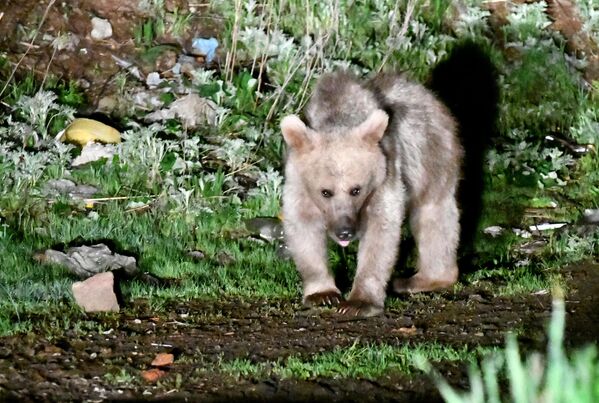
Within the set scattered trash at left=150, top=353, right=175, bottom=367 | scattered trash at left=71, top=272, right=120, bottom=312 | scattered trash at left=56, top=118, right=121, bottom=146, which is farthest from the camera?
scattered trash at left=56, top=118, right=121, bottom=146

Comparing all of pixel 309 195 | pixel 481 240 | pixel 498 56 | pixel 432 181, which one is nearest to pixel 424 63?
pixel 498 56

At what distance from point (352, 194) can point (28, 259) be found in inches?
95.7

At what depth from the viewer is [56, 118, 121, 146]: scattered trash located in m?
10.4

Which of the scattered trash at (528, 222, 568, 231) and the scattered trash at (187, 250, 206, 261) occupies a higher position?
the scattered trash at (528, 222, 568, 231)

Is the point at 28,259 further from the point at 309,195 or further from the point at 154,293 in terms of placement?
the point at 309,195

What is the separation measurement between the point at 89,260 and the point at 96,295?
1047mm

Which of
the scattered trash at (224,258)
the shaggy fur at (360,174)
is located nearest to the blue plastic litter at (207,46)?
the scattered trash at (224,258)

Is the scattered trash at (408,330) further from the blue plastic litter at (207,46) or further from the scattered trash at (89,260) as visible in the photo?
the blue plastic litter at (207,46)

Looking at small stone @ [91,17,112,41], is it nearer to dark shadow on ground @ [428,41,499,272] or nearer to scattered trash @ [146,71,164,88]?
scattered trash @ [146,71,164,88]

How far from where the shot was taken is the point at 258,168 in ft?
33.8

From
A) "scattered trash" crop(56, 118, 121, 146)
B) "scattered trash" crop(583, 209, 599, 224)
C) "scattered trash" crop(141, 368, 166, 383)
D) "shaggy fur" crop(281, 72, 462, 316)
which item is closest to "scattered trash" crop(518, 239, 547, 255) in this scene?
"scattered trash" crop(583, 209, 599, 224)

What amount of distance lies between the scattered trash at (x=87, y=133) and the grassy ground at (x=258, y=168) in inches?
6.9

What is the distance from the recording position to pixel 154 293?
7.95m

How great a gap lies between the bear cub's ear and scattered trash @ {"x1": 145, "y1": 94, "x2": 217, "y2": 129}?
347 cm
